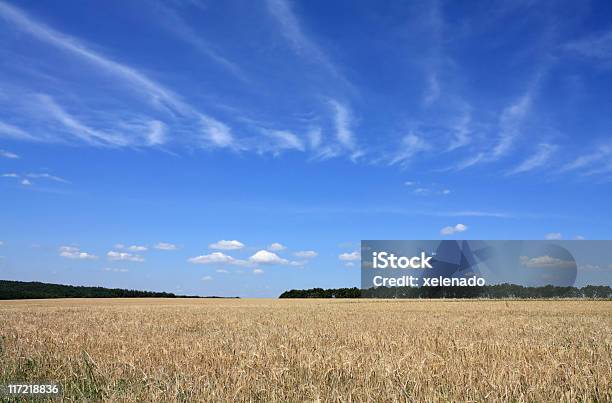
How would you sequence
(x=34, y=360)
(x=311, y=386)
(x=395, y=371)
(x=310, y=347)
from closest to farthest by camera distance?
(x=311, y=386)
(x=395, y=371)
(x=34, y=360)
(x=310, y=347)

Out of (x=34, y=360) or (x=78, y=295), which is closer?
(x=34, y=360)

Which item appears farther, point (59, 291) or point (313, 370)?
point (59, 291)

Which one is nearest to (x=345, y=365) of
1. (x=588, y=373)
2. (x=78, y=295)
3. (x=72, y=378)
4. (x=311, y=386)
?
(x=311, y=386)

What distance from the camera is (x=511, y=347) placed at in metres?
10.1

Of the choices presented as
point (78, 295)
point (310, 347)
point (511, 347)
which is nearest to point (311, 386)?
point (310, 347)

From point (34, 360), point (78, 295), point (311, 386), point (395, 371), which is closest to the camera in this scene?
point (311, 386)

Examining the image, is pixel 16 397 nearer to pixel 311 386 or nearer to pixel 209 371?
pixel 209 371

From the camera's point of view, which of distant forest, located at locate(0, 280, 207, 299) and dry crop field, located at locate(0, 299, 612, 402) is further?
distant forest, located at locate(0, 280, 207, 299)

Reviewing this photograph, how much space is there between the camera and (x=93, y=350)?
10.1m

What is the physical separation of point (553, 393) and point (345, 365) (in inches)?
111

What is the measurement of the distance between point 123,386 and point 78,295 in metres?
110

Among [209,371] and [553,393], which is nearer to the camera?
[553,393]

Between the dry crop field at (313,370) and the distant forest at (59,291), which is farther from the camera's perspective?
the distant forest at (59,291)

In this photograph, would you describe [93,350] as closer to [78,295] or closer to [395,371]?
[395,371]
